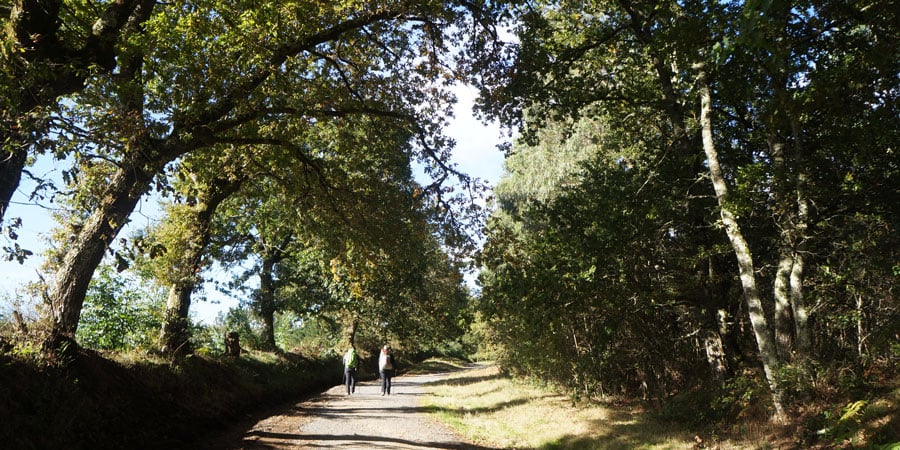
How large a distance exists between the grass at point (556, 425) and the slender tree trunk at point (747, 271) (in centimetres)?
137

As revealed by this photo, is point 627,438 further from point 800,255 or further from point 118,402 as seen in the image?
point 118,402

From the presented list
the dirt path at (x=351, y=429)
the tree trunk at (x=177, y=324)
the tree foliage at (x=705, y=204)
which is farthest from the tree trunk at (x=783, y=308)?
the tree trunk at (x=177, y=324)

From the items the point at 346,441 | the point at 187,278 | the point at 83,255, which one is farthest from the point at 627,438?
the point at 187,278

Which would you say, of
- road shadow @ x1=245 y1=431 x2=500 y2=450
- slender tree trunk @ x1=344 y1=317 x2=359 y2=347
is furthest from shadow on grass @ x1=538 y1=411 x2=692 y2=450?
slender tree trunk @ x1=344 y1=317 x2=359 y2=347

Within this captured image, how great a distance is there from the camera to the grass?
32.0ft

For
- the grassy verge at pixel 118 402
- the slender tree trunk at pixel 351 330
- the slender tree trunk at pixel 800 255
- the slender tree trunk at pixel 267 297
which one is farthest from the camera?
the slender tree trunk at pixel 351 330

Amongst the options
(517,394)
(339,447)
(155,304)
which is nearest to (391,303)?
(517,394)

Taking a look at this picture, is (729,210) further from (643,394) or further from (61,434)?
(61,434)

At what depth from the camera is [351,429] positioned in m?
10.9

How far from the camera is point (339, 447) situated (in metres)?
9.12

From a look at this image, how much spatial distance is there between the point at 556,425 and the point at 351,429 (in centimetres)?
496

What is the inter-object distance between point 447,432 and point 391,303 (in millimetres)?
16382

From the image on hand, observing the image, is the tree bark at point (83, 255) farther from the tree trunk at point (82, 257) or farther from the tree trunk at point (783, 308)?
the tree trunk at point (783, 308)

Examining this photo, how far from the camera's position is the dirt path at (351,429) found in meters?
9.59
